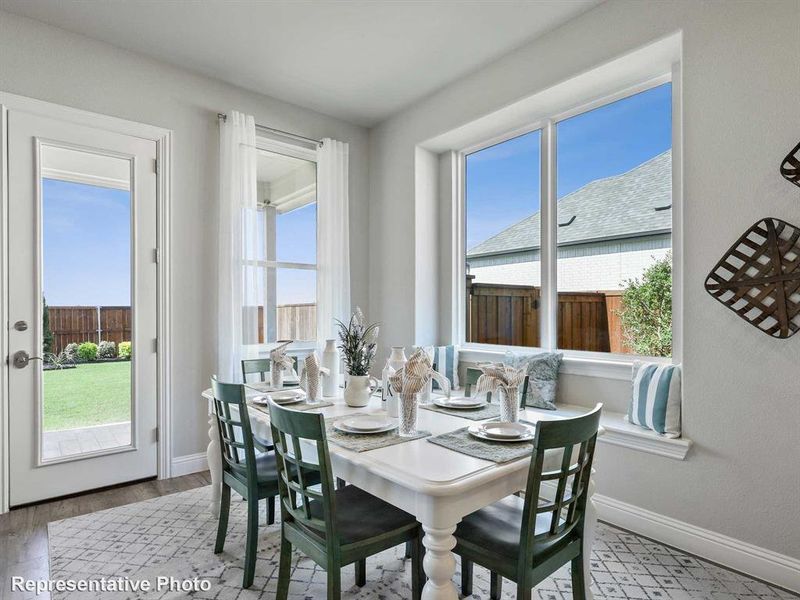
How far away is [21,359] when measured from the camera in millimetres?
2824

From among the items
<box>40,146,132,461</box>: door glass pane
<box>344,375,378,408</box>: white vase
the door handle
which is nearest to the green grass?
<box>40,146,132,461</box>: door glass pane

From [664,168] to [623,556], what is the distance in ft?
7.07

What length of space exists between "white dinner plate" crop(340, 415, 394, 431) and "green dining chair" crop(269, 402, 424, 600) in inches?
6.8

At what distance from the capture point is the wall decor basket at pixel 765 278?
2.01 meters

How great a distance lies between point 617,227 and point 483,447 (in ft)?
6.64

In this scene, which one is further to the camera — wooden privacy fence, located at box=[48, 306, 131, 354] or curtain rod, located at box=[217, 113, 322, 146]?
curtain rod, located at box=[217, 113, 322, 146]

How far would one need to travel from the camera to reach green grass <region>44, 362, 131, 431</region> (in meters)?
2.95

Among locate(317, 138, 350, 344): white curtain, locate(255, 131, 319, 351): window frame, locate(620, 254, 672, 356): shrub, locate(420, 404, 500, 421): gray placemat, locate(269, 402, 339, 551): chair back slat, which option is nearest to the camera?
locate(269, 402, 339, 551): chair back slat

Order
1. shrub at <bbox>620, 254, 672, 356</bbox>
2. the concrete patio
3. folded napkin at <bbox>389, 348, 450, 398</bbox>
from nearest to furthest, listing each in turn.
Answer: folded napkin at <bbox>389, 348, 450, 398</bbox> < shrub at <bbox>620, 254, 672, 356</bbox> < the concrete patio

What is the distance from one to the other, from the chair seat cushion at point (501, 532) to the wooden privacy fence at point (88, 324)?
2666mm

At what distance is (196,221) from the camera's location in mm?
3473

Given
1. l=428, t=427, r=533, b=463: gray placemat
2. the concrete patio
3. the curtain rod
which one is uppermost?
the curtain rod

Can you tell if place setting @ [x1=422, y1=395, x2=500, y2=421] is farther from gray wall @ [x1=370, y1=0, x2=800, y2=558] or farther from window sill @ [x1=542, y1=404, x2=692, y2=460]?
gray wall @ [x1=370, y1=0, x2=800, y2=558]

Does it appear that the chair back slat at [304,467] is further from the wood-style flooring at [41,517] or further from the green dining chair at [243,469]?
the wood-style flooring at [41,517]
